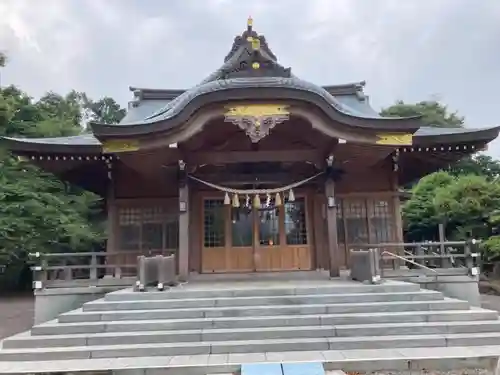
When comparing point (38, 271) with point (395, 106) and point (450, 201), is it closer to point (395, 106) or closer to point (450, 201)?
point (450, 201)

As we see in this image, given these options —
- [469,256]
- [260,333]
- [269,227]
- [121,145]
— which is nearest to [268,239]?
[269,227]

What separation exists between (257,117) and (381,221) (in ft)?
15.1

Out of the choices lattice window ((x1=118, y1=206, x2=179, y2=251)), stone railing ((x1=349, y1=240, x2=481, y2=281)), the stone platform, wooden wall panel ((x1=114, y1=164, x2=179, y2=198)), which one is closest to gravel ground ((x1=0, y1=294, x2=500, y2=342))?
lattice window ((x1=118, y1=206, x2=179, y2=251))

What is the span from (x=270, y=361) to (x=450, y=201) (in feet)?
48.7

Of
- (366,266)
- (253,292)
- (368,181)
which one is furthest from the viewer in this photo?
(368,181)

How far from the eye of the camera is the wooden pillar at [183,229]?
28.7 feet

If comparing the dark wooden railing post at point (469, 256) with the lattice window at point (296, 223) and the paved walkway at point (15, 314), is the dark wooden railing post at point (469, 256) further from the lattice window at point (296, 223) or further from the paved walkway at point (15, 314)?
the paved walkway at point (15, 314)

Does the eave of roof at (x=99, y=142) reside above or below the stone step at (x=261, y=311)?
above

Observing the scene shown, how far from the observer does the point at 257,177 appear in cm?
1004

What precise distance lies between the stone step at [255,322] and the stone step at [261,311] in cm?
13

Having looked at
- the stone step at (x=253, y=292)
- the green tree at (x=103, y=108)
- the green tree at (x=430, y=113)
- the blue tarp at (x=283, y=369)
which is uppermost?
the green tree at (x=103, y=108)

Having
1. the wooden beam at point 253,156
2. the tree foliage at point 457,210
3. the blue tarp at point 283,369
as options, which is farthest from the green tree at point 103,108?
the blue tarp at point 283,369

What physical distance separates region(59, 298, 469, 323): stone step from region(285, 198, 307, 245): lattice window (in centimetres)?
432

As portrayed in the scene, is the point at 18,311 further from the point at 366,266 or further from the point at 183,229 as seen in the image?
the point at 366,266
